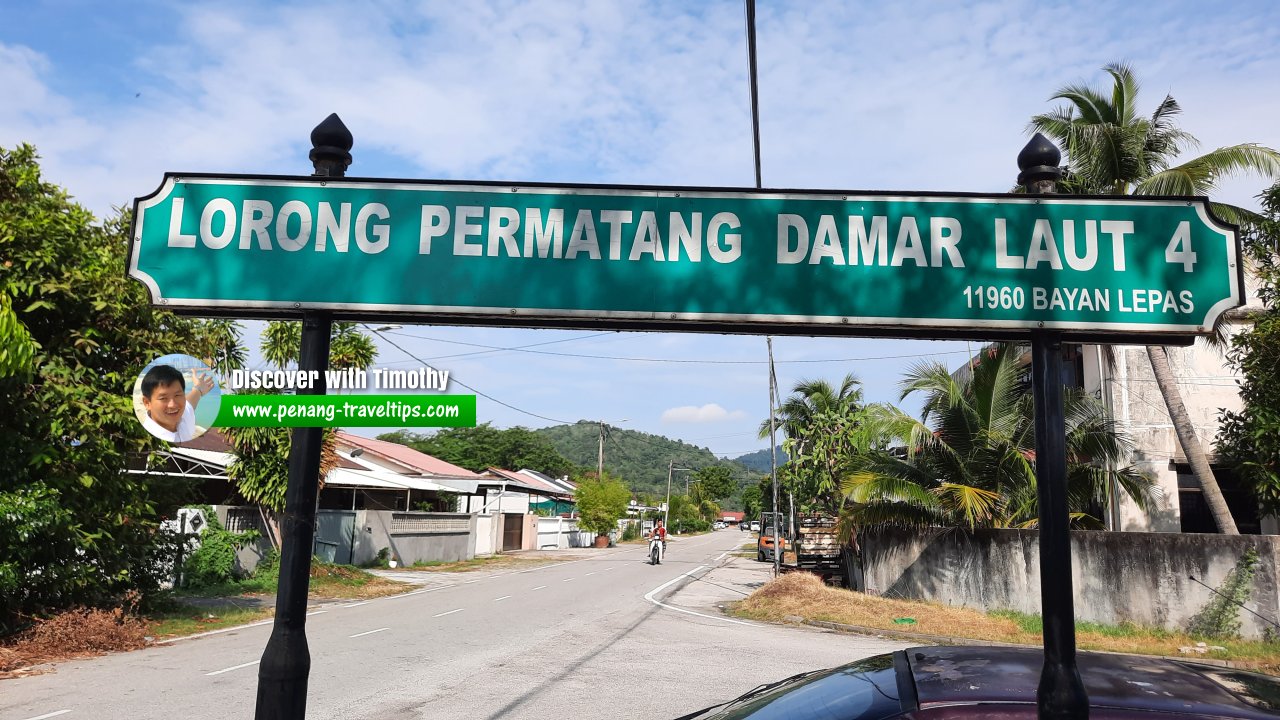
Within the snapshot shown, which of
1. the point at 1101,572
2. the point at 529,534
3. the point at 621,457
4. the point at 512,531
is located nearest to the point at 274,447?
the point at 1101,572

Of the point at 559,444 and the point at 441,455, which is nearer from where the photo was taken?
the point at 441,455

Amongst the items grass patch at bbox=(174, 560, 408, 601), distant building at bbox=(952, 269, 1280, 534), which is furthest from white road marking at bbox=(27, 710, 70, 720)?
distant building at bbox=(952, 269, 1280, 534)

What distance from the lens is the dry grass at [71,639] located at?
10867mm

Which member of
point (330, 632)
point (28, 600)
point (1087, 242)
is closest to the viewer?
point (1087, 242)

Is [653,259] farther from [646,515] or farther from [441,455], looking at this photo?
[646,515]

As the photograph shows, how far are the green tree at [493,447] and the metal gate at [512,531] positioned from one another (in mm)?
36687

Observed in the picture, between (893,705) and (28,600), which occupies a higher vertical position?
(893,705)

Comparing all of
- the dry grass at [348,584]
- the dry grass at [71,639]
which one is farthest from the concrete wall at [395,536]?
the dry grass at [71,639]

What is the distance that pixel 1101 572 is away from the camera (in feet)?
48.8

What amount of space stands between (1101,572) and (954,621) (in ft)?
8.54

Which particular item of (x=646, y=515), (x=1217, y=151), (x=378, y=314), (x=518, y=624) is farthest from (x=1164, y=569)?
(x=646, y=515)

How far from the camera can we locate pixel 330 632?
14078 mm

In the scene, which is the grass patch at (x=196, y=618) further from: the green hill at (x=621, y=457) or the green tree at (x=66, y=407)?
the green hill at (x=621, y=457)

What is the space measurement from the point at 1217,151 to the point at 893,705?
1860 centimetres
